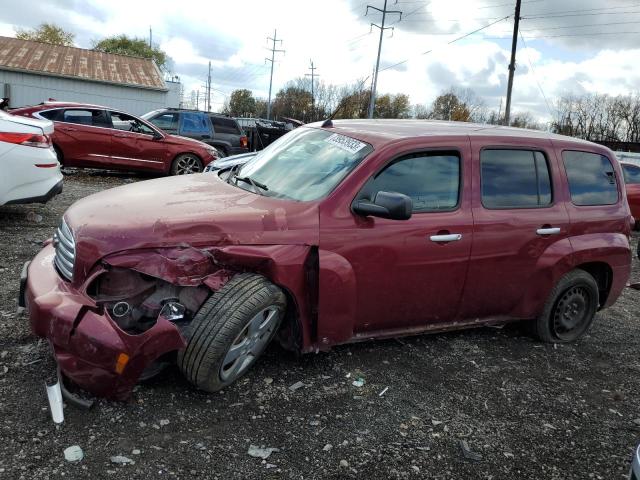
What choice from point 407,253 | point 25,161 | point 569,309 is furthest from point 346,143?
point 25,161

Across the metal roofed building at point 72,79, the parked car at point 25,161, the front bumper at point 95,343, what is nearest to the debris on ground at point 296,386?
the front bumper at point 95,343

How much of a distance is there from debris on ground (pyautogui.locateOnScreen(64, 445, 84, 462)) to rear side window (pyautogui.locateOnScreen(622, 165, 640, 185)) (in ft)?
38.9

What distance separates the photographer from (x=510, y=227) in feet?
13.5

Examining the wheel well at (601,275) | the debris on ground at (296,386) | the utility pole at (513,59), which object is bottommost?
the debris on ground at (296,386)

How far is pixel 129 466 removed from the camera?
2.65 m

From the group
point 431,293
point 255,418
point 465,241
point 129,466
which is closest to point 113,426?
point 129,466

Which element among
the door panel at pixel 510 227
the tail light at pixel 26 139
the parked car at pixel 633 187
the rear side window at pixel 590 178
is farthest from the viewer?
the parked car at pixel 633 187

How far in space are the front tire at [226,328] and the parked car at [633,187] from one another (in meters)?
10.0

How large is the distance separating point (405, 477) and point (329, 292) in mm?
1142

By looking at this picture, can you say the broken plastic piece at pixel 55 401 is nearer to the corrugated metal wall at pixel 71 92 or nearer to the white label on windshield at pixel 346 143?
the white label on windshield at pixel 346 143

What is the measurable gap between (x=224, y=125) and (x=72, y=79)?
15203 millimetres

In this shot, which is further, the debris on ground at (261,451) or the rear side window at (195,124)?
the rear side window at (195,124)

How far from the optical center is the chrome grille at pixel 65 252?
10.4ft

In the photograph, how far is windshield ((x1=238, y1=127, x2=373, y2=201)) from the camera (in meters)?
3.71
